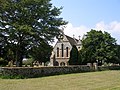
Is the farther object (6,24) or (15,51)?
(15,51)

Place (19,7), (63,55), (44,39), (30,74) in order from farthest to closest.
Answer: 1. (63,55)
2. (44,39)
3. (19,7)
4. (30,74)

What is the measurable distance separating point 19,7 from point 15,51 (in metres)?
8.88

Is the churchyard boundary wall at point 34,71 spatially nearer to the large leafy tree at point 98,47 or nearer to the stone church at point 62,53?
the large leafy tree at point 98,47

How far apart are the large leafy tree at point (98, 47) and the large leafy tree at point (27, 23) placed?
15.5m

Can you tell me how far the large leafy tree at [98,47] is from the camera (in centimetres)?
6075

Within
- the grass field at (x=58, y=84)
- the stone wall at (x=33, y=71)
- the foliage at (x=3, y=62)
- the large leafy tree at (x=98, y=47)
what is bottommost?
the grass field at (x=58, y=84)

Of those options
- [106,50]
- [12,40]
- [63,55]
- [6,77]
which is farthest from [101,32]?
[6,77]

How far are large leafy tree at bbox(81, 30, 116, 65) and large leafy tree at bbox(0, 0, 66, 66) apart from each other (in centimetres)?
1554

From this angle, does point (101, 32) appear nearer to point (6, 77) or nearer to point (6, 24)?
point (6, 24)

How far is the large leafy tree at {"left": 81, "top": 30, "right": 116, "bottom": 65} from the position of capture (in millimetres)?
60750

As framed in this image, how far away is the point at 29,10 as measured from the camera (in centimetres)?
4484

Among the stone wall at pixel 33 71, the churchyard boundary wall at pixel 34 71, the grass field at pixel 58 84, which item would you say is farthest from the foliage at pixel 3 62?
the grass field at pixel 58 84

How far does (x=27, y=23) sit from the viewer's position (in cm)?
4444

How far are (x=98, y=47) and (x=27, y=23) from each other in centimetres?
2229
